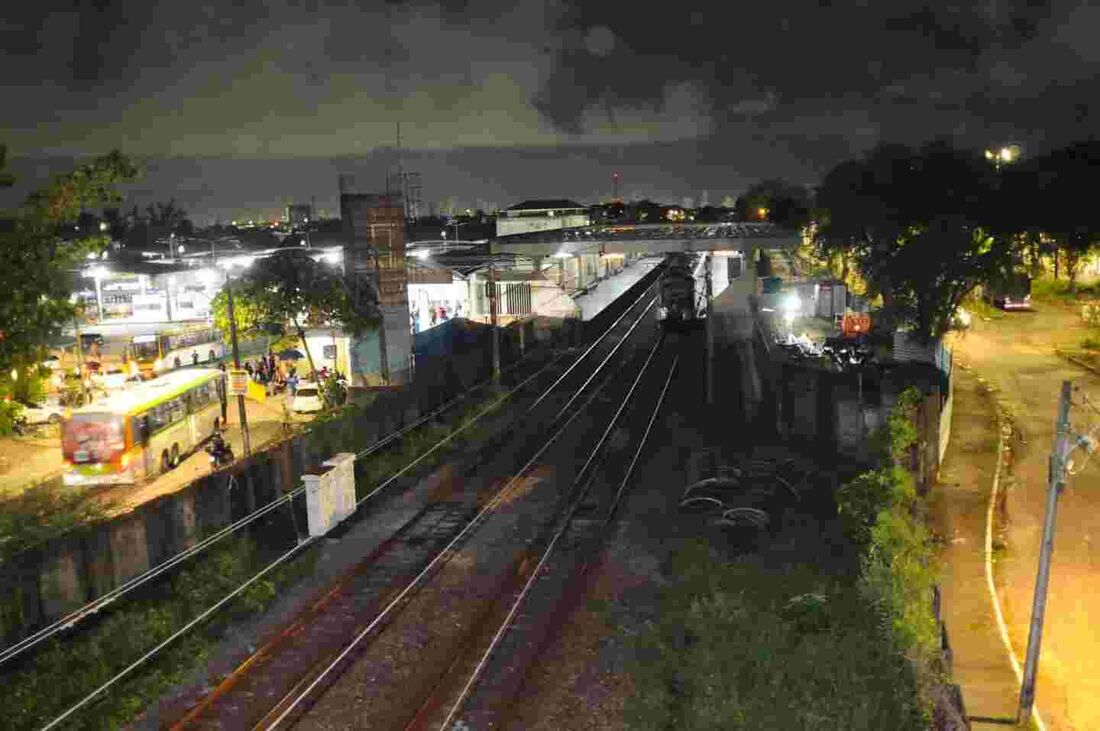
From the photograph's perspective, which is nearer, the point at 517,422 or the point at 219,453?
the point at 219,453

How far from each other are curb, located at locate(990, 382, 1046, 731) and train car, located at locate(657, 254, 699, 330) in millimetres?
17822

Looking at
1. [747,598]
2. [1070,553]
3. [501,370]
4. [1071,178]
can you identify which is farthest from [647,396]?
[1071,178]

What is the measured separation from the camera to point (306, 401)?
24.9m

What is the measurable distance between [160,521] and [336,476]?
11.9 ft

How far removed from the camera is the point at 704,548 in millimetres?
13914

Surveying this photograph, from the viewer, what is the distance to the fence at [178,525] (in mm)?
10453

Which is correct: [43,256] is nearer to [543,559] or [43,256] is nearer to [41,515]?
[41,515]

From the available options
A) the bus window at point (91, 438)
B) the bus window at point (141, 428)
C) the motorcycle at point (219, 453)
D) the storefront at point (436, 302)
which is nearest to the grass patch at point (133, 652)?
the motorcycle at point (219, 453)

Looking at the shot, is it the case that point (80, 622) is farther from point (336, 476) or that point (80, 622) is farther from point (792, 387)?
point (792, 387)

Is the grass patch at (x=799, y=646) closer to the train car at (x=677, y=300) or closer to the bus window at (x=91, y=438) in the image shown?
the bus window at (x=91, y=438)

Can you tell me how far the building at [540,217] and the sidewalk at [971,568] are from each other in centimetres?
4681

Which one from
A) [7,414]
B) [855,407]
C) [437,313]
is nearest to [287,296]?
[7,414]

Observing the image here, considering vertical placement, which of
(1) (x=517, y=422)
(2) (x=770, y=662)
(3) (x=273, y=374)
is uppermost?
(3) (x=273, y=374)

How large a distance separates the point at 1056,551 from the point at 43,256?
1741cm
